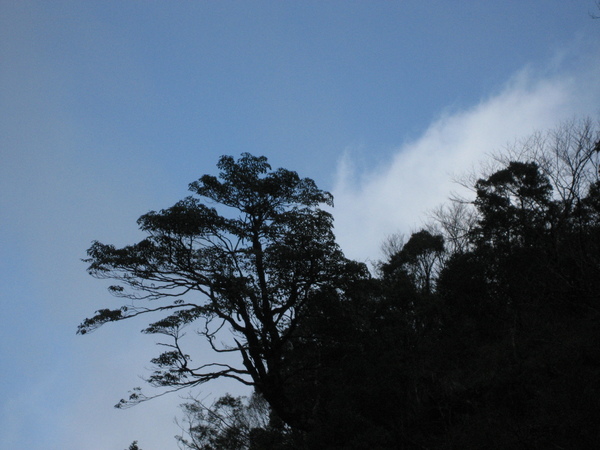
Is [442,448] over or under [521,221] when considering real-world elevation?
under

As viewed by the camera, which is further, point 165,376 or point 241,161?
point 241,161

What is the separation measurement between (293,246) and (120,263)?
13.4 feet

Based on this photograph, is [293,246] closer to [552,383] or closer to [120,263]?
[120,263]

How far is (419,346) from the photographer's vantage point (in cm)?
1416

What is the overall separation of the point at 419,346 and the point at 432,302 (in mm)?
2500

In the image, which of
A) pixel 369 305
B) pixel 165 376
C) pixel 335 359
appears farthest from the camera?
pixel 369 305

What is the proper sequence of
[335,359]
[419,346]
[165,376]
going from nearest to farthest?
[165,376], [335,359], [419,346]

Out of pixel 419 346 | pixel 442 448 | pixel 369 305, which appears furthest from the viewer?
pixel 419 346

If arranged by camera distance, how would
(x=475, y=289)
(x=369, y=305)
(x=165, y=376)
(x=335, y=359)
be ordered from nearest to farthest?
(x=165, y=376) → (x=335, y=359) → (x=369, y=305) → (x=475, y=289)

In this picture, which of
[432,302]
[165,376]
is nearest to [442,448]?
[165,376]

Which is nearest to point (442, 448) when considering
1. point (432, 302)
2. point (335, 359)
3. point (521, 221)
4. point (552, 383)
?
point (552, 383)

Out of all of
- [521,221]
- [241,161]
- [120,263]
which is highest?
[241,161]

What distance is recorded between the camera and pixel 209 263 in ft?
35.0

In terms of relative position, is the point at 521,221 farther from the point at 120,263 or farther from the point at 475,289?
the point at 120,263
